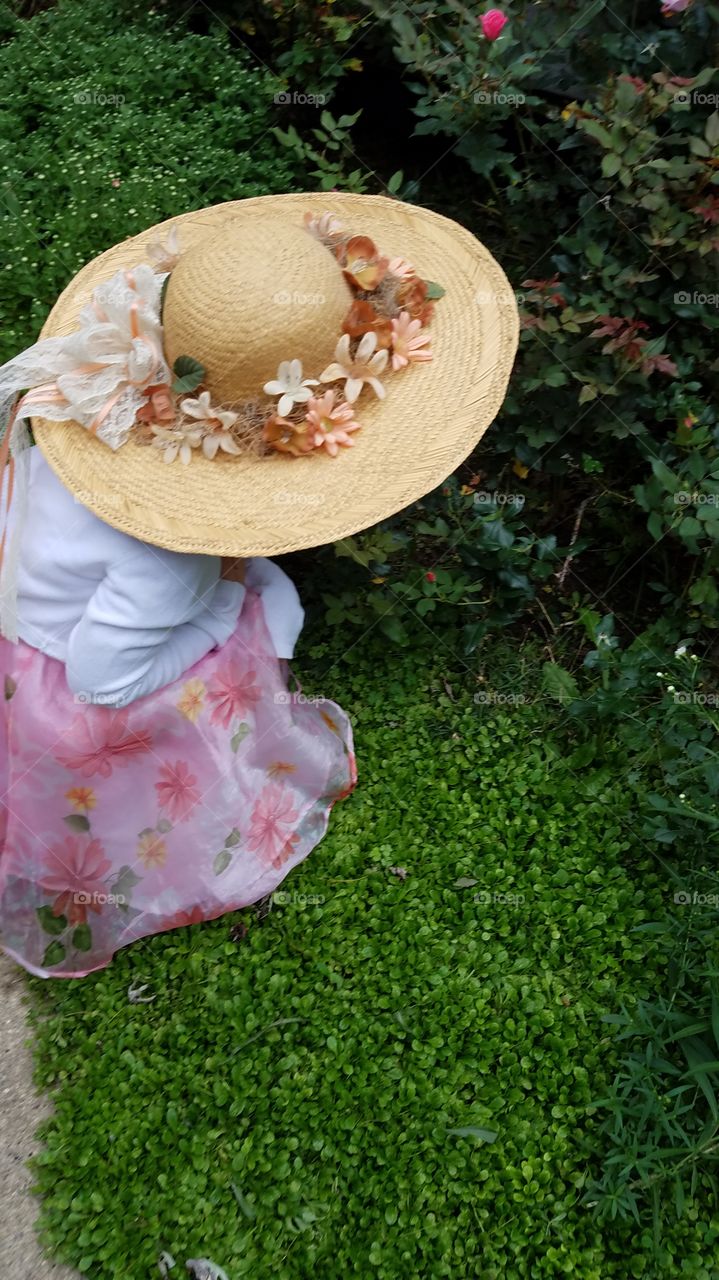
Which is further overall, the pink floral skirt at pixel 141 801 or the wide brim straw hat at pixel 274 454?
the pink floral skirt at pixel 141 801

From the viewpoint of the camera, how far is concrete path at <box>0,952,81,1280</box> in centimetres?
231

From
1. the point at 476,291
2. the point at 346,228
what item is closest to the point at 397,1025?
the point at 476,291

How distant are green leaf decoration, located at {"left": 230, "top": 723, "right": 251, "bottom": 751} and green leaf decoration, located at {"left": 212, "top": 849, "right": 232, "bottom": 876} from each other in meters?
0.32

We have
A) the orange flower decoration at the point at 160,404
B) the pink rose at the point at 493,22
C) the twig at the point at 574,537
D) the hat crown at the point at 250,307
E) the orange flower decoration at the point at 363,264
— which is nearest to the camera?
the hat crown at the point at 250,307

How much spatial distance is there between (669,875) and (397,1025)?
3.07ft

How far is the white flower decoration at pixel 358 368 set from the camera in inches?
83.0

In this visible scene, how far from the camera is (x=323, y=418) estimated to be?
81.6 inches

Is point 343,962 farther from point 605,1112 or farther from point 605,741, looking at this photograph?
point 605,741

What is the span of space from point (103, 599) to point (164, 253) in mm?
971

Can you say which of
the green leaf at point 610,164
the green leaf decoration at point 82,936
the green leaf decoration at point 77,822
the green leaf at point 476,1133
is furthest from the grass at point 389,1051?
the green leaf at point 610,164

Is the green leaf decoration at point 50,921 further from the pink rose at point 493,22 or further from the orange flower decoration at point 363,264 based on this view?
the pink rose at point 493,22

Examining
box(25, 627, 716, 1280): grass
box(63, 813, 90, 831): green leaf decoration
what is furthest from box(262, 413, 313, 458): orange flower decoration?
box(25, 627, 716, 1280): grass

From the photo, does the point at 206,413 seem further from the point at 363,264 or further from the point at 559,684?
the point at 559,684

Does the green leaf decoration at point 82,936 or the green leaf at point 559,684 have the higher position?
the green leaf at point 559,684
